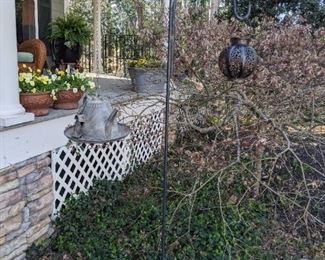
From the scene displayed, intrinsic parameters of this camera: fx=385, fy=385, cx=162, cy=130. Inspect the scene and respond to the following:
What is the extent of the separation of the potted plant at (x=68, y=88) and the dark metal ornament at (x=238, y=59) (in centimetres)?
127

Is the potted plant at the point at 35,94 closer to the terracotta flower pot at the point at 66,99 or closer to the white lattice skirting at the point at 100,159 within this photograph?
the terracotta flower pot at the point at 66,99

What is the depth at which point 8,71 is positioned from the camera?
8.53 feet

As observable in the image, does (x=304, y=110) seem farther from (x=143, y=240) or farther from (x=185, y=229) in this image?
(x=143, y=240)

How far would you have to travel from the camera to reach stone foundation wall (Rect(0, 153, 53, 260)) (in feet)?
8.74

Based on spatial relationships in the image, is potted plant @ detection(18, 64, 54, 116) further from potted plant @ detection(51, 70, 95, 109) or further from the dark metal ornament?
the dark metal ornament

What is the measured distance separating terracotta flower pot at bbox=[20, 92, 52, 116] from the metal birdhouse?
1.11m

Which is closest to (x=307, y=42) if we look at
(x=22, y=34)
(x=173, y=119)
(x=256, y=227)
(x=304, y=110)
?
(x=304, y=110)

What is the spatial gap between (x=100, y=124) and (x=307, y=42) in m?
3.05

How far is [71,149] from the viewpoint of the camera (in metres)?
3.41

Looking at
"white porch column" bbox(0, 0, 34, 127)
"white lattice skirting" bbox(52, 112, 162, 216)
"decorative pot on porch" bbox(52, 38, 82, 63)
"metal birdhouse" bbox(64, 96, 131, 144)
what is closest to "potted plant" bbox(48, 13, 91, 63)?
"decorative pot on porch" bbox(52, 38, 82, 63)

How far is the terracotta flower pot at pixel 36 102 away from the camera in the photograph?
2820 mm

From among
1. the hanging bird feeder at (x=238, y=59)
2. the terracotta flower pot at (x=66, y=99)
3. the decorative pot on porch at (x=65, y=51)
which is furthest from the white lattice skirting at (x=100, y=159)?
the decorative pot on porch at (x=65, y=51)

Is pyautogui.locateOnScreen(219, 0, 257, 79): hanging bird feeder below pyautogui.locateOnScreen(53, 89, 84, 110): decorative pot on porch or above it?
above

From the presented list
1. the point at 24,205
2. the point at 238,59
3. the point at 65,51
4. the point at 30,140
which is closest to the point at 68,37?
the point at 65,51
